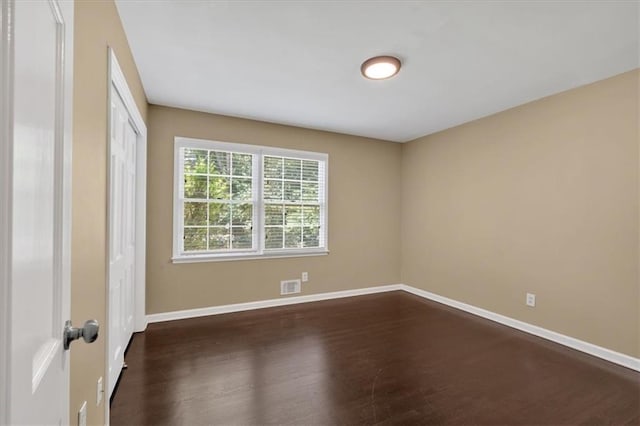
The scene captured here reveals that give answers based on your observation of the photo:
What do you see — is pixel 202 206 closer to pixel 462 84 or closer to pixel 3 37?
pixel 462 84

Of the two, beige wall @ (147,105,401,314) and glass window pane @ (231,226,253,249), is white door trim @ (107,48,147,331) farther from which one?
glass window pane @ (231,226,253,249)

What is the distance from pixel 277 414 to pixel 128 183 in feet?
7.13

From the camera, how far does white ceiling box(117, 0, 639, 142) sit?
1.86 m

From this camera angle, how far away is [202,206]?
11.9ft

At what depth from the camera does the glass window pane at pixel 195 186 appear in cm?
356

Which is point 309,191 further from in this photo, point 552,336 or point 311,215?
point 552,336

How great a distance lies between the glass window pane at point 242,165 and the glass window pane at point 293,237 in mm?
937

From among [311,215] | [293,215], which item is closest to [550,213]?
[311,215]

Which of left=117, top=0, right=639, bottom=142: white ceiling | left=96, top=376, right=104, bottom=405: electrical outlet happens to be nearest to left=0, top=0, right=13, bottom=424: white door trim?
left=96, top=376, right=104, bottom=405: electrical outlet

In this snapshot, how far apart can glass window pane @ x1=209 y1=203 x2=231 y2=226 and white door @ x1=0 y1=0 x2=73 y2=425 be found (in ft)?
9.74

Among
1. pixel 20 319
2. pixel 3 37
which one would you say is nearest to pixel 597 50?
pixel 3 37

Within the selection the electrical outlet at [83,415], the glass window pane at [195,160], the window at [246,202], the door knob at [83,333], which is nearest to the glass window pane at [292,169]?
the window at [246,202]

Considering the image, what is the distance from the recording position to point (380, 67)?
248 cm

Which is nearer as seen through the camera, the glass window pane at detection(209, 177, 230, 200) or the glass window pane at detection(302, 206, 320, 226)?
the glass window pane at detection(209, 177, 230, 200)
